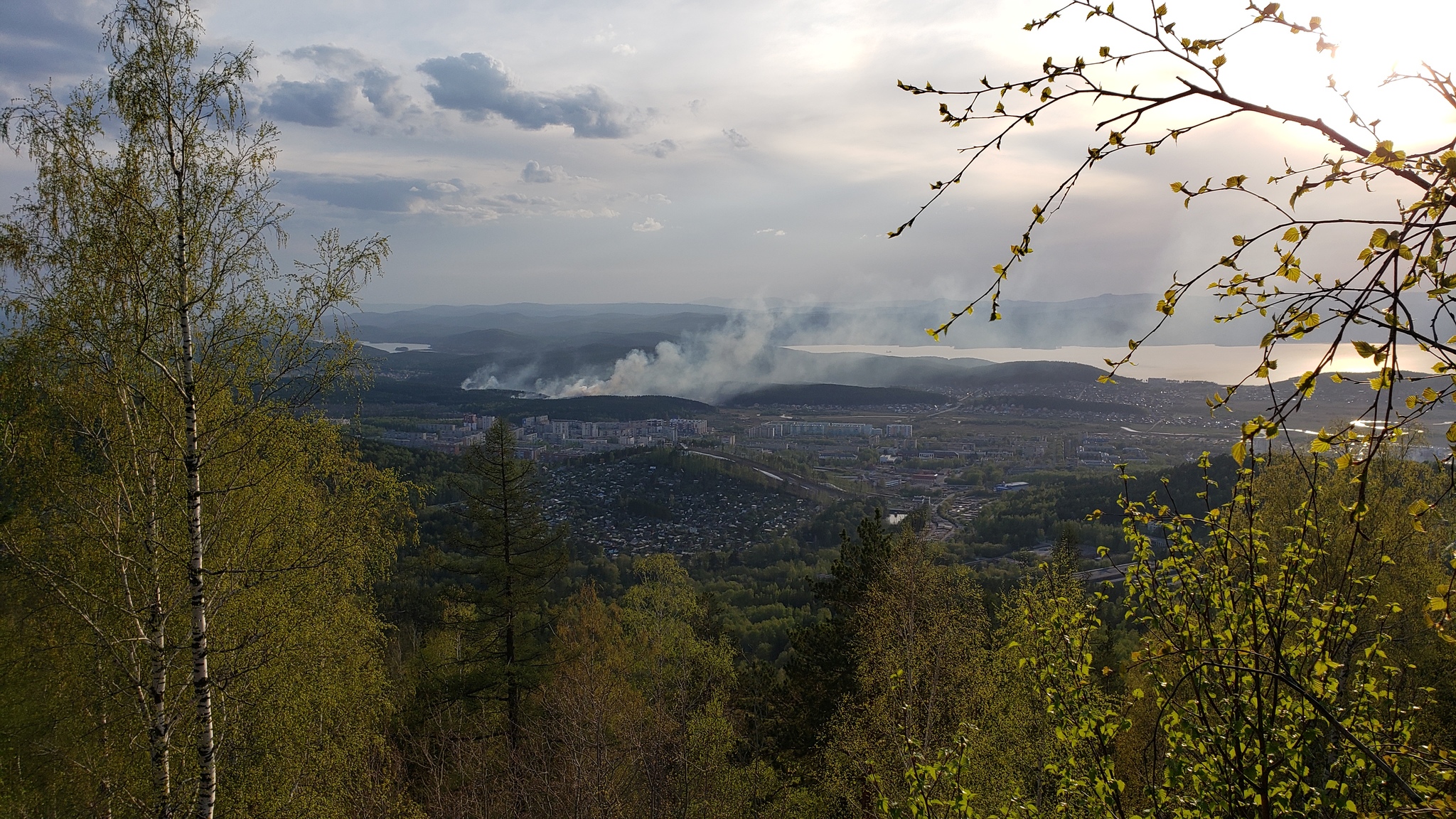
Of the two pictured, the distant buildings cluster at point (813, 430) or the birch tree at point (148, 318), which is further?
the distant buildings cluster at point (813, 430)

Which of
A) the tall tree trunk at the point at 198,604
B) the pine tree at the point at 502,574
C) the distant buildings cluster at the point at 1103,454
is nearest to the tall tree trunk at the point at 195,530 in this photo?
the tall tree trunk at the point at 198,604

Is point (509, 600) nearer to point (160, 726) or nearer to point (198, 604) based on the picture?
point (160, 726)

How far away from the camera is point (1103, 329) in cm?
19112

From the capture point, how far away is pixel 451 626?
15680 millimetres

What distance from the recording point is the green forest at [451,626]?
3.46 metres

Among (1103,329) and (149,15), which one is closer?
(149,15)

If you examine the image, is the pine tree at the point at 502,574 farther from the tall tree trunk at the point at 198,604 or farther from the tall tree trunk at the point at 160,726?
the tall tree trunk at the point at 198,604

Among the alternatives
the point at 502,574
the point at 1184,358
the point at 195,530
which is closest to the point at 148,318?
the point at 195,530

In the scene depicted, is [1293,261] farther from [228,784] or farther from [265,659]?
[228,784]

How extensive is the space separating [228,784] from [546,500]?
4946cm

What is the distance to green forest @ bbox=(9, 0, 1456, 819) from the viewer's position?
3.46m

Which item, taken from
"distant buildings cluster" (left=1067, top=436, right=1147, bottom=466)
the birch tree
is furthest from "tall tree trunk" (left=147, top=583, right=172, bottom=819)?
"distant buildings cluster" (left=1067, top=436, right=1147, bottom=466)

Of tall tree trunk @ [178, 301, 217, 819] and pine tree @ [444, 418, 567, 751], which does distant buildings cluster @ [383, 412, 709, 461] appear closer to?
pine tree @ [444, 418, 567, 751]

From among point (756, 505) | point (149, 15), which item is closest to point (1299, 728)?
point (149, 15)
